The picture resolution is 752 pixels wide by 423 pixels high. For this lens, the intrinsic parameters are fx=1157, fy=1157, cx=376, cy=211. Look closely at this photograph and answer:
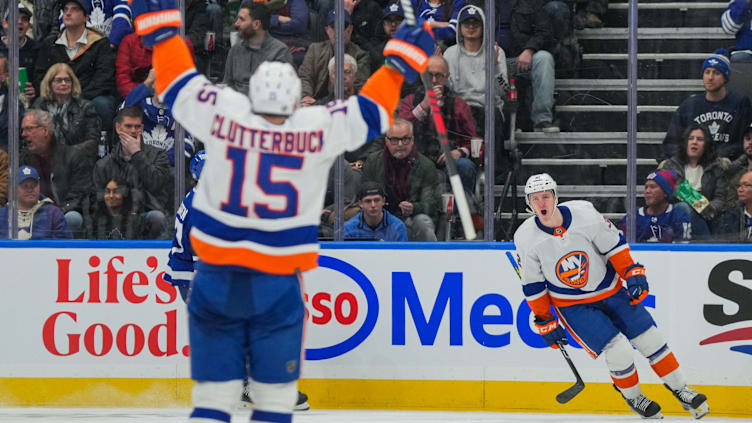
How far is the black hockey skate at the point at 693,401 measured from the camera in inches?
203

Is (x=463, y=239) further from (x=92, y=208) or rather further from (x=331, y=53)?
(x=92, y=208)

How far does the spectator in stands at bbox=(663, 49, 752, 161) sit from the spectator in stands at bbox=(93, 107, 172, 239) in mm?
2522

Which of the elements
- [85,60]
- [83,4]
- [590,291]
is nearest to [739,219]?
[590,291]

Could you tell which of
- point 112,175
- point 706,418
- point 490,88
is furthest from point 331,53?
point 706,418

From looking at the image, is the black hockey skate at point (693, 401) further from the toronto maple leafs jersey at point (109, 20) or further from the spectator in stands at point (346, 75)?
the toronto maple leafs jersey at point (109, 20)

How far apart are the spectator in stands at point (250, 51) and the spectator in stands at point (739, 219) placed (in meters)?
2.24

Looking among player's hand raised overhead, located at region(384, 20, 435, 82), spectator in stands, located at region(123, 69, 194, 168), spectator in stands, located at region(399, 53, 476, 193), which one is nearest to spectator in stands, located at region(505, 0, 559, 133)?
spectator in stands, located at region(399, 53, 476, 193)

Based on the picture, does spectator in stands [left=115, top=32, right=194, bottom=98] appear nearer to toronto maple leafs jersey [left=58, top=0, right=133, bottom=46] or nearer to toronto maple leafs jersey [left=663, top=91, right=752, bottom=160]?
toronto maple leafs jersey [left=58, top=0, right=133, bottom=46]

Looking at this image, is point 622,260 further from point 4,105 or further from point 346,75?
point 4,105

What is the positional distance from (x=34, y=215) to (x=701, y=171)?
328 cm

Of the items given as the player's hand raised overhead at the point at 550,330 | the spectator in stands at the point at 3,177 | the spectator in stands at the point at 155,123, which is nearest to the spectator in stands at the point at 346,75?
the spectator in stands at the point at 155,123

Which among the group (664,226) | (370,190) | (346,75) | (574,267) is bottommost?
(574,267)

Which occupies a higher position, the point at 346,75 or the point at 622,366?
the point at 346,75

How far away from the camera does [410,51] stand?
3.35 m
